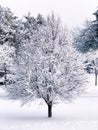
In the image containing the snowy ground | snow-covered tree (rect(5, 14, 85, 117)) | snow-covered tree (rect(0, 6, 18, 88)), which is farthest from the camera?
snow-covered tree (rect(0, 6, 18, 88))

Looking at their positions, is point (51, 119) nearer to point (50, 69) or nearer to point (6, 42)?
point (50, 69)

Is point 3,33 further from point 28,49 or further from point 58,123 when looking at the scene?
point 58,123

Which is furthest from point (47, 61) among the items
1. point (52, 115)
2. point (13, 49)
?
point (13, 49)

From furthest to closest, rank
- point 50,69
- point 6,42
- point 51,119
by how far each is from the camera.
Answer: point 6,42 → point 51,119 → point 50,69

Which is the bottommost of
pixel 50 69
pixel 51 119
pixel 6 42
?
pixel 51 119

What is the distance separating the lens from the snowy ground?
1961cm

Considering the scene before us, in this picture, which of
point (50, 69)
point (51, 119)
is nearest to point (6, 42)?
point (50, 69)

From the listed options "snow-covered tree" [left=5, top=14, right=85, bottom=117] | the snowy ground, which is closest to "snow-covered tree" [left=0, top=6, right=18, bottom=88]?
the snowy ground

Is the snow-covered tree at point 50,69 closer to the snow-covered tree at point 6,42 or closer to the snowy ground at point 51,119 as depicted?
the snowy ground at point 51,119

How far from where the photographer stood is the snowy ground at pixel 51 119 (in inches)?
772

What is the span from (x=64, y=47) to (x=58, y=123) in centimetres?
529

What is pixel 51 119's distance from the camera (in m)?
22.5

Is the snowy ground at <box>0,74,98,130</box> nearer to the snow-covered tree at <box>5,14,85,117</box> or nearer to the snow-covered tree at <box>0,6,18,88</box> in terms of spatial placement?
the snow-covered tree at <box>5,14,85,117</box>

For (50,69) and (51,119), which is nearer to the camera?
(50,69)
